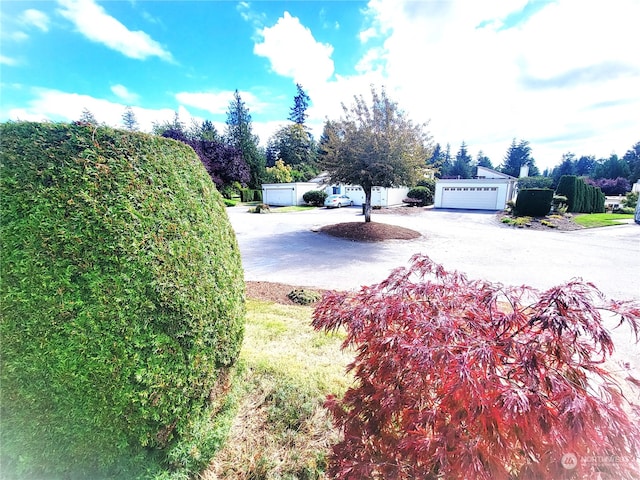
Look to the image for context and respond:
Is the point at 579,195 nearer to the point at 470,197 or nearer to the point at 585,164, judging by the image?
the point at 470,197

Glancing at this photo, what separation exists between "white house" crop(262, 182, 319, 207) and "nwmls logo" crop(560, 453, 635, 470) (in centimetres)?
2613

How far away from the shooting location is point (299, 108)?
167 feet

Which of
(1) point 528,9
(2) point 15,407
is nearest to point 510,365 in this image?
(2) point 15,407

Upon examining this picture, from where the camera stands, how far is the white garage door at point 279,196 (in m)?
26.8

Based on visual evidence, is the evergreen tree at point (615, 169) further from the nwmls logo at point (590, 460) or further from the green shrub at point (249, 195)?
the nwmls logo at point (590, 460)

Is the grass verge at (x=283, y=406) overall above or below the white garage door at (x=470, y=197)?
below

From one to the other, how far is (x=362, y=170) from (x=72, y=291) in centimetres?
990

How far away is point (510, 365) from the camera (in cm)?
126

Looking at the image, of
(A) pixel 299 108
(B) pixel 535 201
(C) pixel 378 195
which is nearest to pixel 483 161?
(A) pixel 299 108

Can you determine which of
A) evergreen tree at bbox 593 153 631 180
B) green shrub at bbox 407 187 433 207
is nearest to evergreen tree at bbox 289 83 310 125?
green shrub at bbox 407 187 433 207

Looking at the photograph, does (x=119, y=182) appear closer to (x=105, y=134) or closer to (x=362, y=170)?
(x=105, y=134)

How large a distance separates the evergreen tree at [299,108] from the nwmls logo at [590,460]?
54.7 m

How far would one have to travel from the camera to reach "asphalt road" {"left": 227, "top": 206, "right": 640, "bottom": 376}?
238 inches

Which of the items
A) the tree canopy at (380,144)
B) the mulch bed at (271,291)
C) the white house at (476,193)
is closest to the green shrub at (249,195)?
the white house at (476,193)
